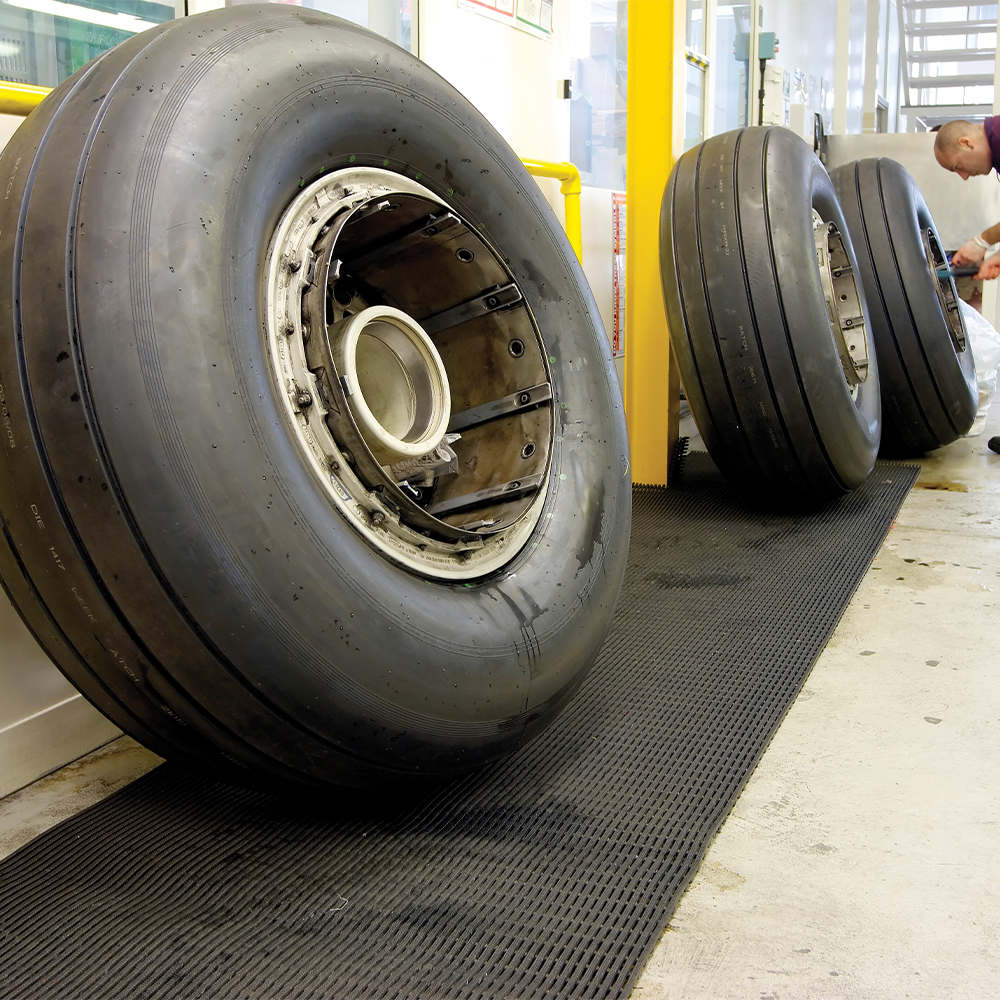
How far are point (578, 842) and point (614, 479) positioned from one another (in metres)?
0.57

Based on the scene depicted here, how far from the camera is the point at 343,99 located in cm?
124

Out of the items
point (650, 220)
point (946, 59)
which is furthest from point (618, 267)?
point (946, 59)

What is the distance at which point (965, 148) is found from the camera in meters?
3.89

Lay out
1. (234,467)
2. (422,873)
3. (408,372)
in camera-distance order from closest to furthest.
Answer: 1. (234,467)
2. (422,873)
3. (408,372)

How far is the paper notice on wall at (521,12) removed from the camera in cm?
249

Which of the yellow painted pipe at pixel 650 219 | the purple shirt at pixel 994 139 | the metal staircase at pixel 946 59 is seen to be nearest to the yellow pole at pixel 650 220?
the yellow painted pipe at pixel 650 219

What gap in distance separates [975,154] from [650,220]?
67.9 inches

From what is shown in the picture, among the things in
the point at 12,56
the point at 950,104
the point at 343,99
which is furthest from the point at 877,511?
the point at 950,104

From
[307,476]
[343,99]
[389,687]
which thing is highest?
[343,99]

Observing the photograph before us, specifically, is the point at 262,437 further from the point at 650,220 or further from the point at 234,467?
the point at 650,220

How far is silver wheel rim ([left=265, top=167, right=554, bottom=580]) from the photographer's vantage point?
45.1 inches

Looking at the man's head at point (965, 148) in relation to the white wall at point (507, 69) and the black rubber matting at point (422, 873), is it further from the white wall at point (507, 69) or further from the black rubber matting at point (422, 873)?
the black rubber matting at point (422, 873)

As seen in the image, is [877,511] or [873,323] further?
[873,323]

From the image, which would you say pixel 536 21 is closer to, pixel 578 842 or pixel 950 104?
pixel 578 842
